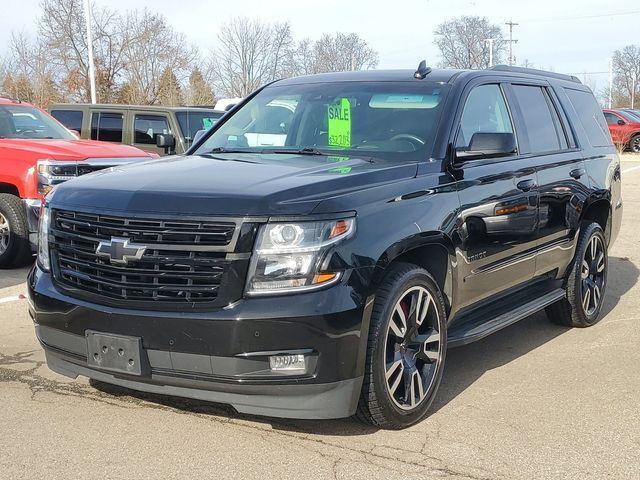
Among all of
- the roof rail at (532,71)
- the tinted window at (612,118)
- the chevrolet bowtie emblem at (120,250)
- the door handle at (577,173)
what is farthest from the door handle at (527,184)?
the tinted window at (612,118)

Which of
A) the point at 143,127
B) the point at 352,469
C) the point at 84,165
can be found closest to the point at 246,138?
the point at 352,469

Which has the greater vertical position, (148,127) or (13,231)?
(148,127)

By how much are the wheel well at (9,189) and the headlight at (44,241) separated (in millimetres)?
4516

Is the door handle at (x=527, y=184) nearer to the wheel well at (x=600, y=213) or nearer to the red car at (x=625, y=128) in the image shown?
the wheel well at (x=600, y=213)

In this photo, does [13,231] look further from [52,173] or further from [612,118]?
[612,118]

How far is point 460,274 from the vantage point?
442cm

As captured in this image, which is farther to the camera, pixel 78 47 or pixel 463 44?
pixel 463 44

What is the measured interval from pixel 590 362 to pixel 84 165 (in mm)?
5303

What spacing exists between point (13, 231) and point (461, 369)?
5264 mm

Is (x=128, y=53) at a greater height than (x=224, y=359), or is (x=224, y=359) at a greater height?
(x=128, y=53)

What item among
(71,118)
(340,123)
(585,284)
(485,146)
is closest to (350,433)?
(485,146)

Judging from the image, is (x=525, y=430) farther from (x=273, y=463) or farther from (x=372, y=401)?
(x=273, y=463)

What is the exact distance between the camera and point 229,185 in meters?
3.70

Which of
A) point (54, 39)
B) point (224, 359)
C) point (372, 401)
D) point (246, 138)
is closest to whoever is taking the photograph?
point (224, 359)
